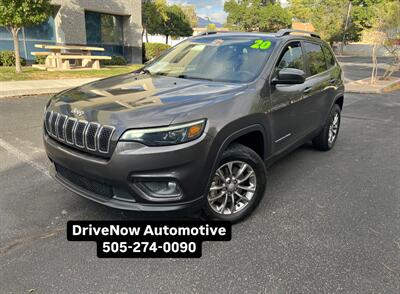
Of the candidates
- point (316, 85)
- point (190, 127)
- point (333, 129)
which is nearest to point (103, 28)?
point (333, 129)

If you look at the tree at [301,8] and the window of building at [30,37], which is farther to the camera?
the tree at [301,8]

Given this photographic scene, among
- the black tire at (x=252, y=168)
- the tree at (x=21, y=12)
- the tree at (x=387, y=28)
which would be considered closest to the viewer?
the black tire at (x=252, y=168)

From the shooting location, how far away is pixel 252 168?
3197 millimetres

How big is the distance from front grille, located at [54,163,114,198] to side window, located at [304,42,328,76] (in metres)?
3.06

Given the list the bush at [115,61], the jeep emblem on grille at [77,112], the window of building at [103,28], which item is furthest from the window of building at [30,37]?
the jeep emblem on grille at [77,112]

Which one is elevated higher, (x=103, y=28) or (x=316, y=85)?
(x=103, y=28)

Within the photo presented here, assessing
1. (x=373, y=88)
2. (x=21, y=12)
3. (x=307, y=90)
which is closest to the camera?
(x=307, y=90)

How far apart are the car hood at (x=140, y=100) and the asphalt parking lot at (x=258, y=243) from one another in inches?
29.6

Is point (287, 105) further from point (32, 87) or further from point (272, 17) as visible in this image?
point (272, 17)

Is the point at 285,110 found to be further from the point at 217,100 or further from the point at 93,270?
the point at 93,270

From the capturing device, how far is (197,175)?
265 cm

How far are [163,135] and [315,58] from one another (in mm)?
3076

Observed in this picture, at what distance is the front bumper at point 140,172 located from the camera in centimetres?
248

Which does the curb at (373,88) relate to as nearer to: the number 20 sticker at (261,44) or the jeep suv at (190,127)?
the jeep suv at (190,127)
